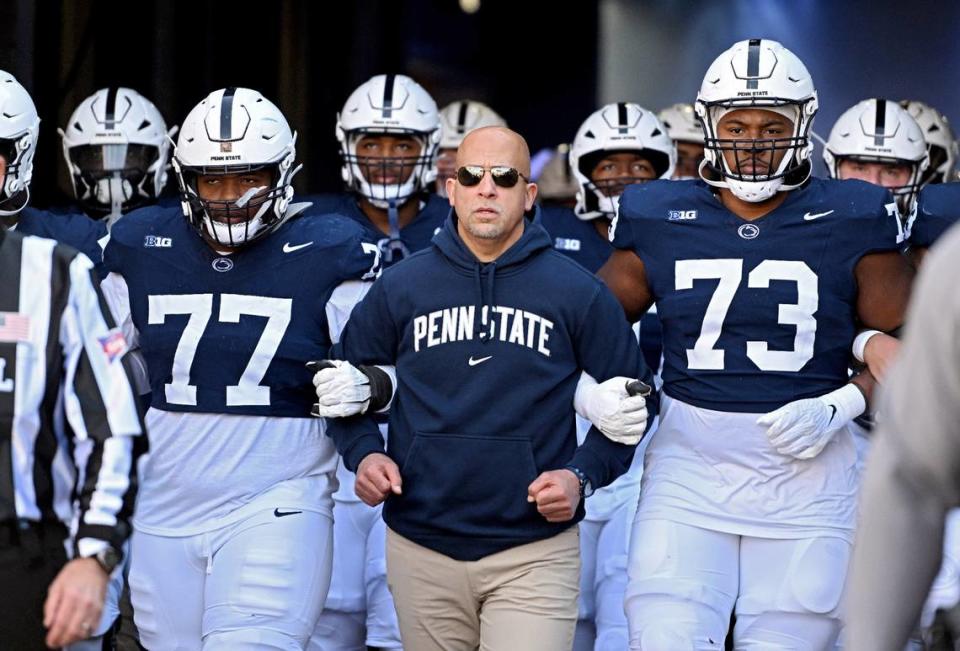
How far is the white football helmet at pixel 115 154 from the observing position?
7.12 metres

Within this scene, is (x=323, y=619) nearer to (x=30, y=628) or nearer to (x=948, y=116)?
(x=30, y=628)

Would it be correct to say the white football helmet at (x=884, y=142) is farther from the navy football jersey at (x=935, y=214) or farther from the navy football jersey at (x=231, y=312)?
the navy football jersey at (x=231, y=312)

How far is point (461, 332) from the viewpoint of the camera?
4.92 metres

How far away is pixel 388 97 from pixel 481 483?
108 inches

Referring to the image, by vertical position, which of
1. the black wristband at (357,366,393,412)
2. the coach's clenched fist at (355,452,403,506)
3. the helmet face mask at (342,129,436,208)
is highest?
the helmet face mask at (342,129,436,208)

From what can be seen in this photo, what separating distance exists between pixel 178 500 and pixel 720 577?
1.66 m

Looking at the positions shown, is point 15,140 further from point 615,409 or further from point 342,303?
point 615,409

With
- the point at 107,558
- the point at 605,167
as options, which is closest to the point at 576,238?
the point at 605,167

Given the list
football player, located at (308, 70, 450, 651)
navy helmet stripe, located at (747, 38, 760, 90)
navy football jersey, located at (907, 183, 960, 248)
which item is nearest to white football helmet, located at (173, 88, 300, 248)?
football player, located at (308, 70, 450, 651)

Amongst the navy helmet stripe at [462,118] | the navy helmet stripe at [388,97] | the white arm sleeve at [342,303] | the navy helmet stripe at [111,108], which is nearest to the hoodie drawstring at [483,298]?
the white arm sleeve at [342,303]

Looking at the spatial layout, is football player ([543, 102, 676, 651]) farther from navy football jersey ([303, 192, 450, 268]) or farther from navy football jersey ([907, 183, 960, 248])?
navy football jersey ([907, 183, 960, 248])

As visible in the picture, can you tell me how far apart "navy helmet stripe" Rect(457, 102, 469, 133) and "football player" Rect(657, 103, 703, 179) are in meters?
0.99

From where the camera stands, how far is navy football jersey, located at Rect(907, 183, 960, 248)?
585 centimetres

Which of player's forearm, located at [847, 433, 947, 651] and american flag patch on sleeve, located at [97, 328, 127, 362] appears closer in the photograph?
player's forearm, located at [847, 433, 947, 651]
